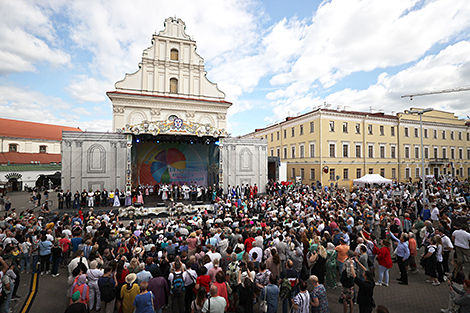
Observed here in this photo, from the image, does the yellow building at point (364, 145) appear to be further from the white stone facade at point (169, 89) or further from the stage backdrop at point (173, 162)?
the white stone facade at point (169, 89)

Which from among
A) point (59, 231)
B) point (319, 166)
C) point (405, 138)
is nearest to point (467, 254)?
point (59, 231)

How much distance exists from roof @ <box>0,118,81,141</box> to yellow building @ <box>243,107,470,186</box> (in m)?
44.5

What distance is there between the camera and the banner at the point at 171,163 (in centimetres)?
2650

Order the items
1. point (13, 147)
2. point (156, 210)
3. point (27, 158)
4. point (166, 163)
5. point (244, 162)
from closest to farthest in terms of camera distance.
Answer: point (156, 210)
point (244, 162)
point (166, 163)
point (27, 158)
point (13, 147)

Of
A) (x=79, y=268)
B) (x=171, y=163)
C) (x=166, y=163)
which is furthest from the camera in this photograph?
(x=171, y=163)

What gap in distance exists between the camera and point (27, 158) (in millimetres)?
40125

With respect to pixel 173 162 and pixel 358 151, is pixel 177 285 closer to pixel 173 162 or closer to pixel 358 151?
pixel 173 162

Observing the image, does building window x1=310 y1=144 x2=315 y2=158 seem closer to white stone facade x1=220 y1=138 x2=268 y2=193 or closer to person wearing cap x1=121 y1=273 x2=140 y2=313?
white stone facade x1=220 y1=138 x2=268 y2=193

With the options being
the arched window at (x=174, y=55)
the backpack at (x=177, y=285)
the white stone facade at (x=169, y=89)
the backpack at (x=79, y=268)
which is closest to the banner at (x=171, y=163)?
the white stone facade at (x=169, y=89)

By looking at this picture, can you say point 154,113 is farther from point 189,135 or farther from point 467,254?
point 467,254

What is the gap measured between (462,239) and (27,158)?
5431 cm

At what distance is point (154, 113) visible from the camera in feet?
90.0

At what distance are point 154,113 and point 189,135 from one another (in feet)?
29.1

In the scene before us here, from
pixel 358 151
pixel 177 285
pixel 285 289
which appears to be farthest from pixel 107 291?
pixel 358 151
